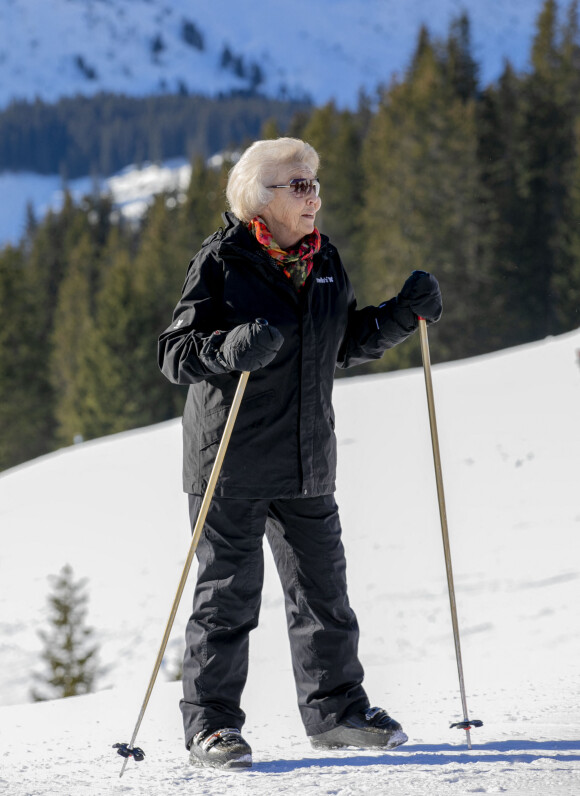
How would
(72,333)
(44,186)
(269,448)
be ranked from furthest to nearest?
(44,186)
(72,333)
(269,448)

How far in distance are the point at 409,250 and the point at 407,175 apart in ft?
9.41

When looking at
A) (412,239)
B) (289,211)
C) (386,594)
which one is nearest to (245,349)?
(289,211)

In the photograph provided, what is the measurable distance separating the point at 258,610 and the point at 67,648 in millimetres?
4546

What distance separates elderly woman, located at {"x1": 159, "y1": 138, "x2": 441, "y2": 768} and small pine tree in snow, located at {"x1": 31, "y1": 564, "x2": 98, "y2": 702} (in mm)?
4092

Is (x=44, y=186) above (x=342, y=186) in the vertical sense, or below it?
above

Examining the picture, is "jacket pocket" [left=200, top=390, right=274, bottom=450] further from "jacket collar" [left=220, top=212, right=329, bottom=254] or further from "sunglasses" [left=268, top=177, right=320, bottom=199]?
"sunglasses" [left=268, top=177, right=320, bottom=199]

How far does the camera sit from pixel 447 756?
8.48 ft

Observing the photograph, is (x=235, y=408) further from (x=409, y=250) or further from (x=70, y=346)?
(x=70, y=346)

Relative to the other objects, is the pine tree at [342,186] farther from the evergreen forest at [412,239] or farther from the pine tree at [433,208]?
the pine tree at [433,208]

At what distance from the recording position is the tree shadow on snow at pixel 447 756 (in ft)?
8.23

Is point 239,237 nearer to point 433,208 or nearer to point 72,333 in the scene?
point 433,208

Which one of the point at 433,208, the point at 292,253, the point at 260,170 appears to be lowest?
the point at 292,253

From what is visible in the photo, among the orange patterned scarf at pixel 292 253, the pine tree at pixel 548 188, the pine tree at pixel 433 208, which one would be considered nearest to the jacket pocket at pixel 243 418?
the orange patterned scarf at pixel 292 253

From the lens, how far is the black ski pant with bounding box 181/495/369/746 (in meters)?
2.71
